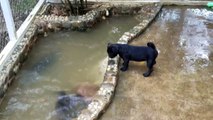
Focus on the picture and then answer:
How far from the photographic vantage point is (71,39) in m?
5.30

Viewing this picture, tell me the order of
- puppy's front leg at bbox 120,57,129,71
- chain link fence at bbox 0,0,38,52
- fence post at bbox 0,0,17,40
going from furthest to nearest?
chain link fence at bbox 0,0,38,52 < fence post at bbox 0,0,17,40 < puppy's front leg at bbox 120,57,129,71

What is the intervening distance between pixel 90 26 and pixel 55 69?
1263 mm

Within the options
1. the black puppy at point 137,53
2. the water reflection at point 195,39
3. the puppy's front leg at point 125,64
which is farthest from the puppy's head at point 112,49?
the water reflection at point 195,39

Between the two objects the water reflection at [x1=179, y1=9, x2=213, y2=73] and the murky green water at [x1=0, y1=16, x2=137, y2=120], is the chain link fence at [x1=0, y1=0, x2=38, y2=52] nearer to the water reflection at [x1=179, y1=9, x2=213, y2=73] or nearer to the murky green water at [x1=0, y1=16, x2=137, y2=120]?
the murky green water at [x1=0, y1=16, x2=137, y2=120]

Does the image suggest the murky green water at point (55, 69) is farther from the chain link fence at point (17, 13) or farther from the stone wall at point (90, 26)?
the chain link fence at point (17, 13)

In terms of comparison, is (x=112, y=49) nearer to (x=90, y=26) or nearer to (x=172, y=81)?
(x=172, y=81)

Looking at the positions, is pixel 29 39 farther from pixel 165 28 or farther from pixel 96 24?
pixel 165 28

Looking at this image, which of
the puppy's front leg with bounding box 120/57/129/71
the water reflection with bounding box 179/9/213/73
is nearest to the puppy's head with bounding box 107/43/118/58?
the puppy's front leg with bounding box 120/57/129/71

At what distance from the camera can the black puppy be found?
397 centimetres

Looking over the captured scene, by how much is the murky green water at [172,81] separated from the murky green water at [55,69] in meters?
0.59

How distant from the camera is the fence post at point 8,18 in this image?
179 inches

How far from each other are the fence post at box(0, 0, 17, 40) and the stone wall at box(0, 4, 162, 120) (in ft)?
0.70

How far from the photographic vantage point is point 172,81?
13.1 ft

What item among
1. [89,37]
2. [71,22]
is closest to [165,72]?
[89,37]
